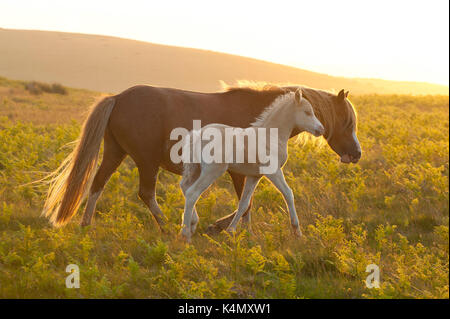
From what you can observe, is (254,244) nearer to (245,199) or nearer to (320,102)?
(245,199)

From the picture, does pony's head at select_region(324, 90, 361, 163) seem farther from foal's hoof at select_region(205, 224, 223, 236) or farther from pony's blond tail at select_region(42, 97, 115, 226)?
pony's blond tail at select_region(42, 97, 115, 226)

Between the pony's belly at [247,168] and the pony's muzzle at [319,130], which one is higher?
the pony's muzzle at [319,130]

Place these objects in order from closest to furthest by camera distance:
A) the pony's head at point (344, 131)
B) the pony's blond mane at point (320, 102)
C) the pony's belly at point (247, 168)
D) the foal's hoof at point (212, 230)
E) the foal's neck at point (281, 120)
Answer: the pony's belly at point (247, 168), the foal's neck at point (281, 120), the foal's hoof at point (212, 230), the pony's blond mane at point (320, 102), the pony's head at point (344, 131)

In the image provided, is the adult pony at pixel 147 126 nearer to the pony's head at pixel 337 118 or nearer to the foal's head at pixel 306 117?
the pony's head at pixel 337 118

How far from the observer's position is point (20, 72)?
227 feet

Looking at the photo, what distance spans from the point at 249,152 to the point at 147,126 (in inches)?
59.2

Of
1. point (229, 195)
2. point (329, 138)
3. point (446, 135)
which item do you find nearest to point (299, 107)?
point (329, 138)

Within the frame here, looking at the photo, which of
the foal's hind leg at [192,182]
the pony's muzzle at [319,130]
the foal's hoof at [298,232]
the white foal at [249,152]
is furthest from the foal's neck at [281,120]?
the foal's hoof at [298,232]

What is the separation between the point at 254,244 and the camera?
551cm

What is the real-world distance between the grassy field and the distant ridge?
197ft

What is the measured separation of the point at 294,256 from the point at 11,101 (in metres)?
22.5

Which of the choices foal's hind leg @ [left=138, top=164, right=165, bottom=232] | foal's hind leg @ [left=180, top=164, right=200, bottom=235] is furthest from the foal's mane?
foal's hind leg @ [left=138, top=164, right=165, bottom=232]

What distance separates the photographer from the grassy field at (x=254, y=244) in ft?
14.1
